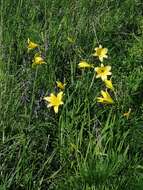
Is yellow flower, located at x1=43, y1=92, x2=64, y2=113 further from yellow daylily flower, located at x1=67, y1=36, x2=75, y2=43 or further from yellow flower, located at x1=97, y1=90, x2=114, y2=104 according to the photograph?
yellow daylily flower, located at x1=67, y1=36, x2=75, y2=43

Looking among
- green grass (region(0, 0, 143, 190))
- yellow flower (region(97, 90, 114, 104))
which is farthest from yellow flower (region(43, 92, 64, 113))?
yellow flower (region(97, 90, 114, 104))

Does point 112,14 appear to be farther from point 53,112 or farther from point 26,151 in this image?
point 26,151

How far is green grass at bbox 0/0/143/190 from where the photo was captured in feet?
7.93

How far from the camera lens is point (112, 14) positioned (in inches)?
155

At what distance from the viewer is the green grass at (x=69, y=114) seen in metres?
2.42

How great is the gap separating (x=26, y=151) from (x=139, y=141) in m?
0.64

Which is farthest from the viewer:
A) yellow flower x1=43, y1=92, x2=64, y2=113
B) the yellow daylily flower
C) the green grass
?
the yellow daylily flower

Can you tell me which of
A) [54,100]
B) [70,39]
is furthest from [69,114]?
[70,39]

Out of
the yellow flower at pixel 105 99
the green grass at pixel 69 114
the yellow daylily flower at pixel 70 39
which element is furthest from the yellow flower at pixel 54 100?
the yellow daylily flower at pixel 70 39

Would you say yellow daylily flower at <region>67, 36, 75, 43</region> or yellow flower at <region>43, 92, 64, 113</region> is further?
yellow daylily flower at <region>67, 36, 75, 43</region>

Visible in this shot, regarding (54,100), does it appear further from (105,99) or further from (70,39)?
(70,39)

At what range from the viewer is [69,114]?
2693 mm

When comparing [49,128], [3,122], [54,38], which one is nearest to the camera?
[3,122]

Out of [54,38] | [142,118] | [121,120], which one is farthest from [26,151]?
[54,38]
